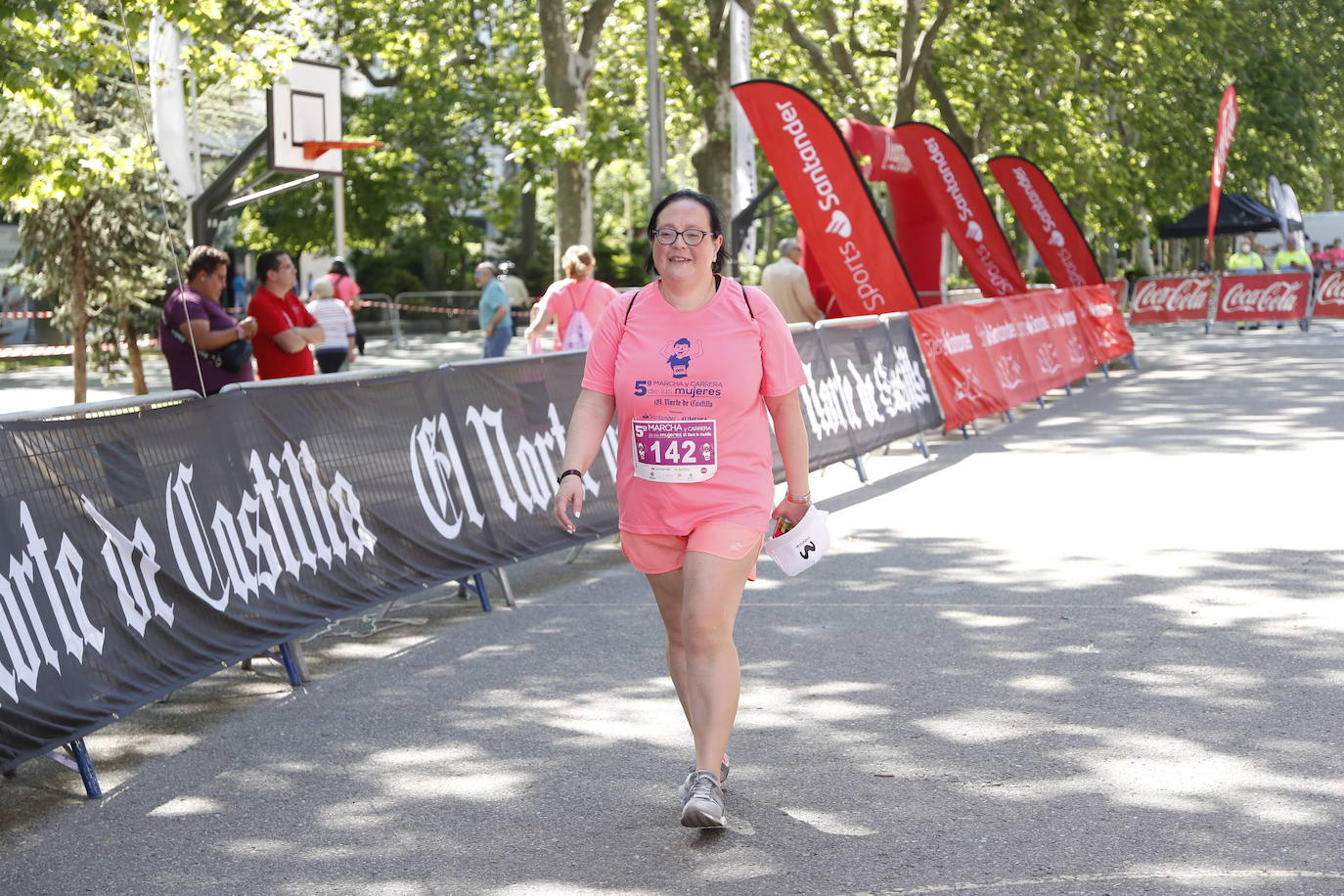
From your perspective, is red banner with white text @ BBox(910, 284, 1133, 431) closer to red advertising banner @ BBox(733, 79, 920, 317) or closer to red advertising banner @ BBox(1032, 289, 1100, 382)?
red advertising banner @ BBox(1032, 289, 1100, 382)

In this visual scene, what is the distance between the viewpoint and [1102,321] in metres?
24.9

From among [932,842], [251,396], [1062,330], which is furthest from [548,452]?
[1062,330]

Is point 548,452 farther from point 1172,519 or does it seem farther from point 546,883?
point 546,883

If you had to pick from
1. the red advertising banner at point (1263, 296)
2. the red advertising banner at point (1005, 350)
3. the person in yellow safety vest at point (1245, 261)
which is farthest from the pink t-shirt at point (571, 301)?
the person in yellow safety vest at point (1245, 261)

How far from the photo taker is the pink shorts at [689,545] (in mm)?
5203

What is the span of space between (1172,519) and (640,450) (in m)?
6.56

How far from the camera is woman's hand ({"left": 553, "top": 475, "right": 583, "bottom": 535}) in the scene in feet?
17.0

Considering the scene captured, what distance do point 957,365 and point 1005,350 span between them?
6.54 ft

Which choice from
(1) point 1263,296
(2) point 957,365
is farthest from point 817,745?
(1) point 1263,296

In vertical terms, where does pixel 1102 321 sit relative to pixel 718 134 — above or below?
below

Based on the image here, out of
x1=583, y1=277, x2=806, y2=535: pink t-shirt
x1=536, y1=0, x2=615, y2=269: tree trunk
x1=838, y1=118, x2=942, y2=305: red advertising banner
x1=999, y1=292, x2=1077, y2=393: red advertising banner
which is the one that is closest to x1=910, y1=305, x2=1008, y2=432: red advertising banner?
x1=999, y1=292, x2=1077, y2=393: red advertising banner

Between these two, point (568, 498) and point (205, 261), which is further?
point (205, 261)

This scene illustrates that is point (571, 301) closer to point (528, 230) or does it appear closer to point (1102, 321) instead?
point (1102, 321)

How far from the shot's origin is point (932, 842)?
5.01 m
